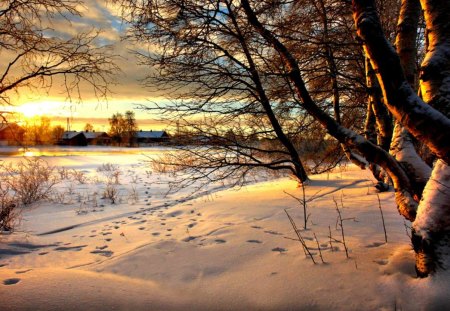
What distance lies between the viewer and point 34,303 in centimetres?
236

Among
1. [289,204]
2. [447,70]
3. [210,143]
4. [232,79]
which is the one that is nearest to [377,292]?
[447,70]

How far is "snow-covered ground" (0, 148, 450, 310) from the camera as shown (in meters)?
A: 2.37

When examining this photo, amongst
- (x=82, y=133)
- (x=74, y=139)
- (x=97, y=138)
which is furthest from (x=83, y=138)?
(x=97, y=138)

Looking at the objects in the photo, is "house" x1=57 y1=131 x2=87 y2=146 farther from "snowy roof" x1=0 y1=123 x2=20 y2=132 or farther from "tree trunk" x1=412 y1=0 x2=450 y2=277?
"tree trunk" x1=412 y1=0 x2=450 y2=277

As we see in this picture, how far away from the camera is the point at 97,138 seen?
8600 cm

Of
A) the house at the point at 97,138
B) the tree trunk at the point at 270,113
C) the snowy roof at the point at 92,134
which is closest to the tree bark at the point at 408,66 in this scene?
the tree trunk at the point at 270,113

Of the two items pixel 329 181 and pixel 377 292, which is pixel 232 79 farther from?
pixel 377 292

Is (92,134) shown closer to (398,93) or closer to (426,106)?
(398,93)

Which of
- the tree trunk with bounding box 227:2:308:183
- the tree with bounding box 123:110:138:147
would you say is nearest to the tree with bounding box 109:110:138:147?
the tree with bounding box 123:110:138:147

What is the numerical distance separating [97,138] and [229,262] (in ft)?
297

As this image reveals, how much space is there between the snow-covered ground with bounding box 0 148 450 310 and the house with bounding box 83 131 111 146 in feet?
279

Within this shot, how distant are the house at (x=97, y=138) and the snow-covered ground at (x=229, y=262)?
84924 mm

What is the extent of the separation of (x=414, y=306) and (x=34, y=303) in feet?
9.11

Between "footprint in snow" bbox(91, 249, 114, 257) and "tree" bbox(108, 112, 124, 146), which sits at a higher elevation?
"tree" bbox(108, 112, 124, 146)
